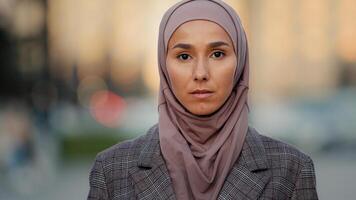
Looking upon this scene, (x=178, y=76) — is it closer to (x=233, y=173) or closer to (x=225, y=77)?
(x=225, y=77)

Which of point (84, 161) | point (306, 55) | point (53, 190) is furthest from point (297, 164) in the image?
point (306, 55)

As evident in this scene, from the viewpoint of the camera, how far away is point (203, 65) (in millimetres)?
2760

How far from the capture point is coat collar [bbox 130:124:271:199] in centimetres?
283

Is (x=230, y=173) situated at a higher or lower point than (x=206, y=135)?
lower

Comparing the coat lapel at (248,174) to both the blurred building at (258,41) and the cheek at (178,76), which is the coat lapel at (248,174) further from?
the blurred building at (258,41)

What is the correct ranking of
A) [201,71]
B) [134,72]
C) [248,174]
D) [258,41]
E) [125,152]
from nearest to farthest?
[201,71]
[248,174]
[125,152]
[134,72]
[258,41]

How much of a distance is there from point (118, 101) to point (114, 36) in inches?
43.6

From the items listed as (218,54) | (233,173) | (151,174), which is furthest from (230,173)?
(218,54)

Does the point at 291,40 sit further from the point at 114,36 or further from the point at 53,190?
the point at 53,190

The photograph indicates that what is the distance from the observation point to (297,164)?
9.58ft

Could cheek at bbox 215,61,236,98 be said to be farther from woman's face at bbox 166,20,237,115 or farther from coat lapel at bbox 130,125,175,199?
coat lapel at bbox 130,125,175,199

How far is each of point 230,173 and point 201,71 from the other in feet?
1.13

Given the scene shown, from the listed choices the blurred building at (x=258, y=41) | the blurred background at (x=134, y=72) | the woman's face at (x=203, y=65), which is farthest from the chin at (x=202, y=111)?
the blurred building at (x=258, y=41)

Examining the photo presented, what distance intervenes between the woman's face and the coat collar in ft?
0.71
